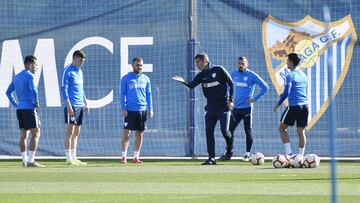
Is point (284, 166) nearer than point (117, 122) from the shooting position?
Yes

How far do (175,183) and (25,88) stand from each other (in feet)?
18.3

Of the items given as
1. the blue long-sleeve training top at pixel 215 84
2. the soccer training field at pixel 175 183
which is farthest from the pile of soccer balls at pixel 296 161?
the blue long-sleeve training top at pixel 215 84

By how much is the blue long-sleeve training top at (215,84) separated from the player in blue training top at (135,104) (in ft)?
4.07

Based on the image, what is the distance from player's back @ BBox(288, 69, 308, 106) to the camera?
→ 18.4 m

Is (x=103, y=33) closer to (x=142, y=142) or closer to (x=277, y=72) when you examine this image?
(x=142, y=142)

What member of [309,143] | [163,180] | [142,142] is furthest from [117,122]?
[163,180]

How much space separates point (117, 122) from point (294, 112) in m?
4.53

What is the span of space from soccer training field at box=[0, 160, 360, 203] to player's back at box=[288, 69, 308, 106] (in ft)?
4.32

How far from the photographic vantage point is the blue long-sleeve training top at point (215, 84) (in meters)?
18.6

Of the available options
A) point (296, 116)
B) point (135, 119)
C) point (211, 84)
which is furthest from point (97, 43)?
point (296, 116)

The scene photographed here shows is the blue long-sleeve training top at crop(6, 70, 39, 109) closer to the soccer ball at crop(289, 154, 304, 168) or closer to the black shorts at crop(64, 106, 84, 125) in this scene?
the black shorts at crop(64, 106, 84, 125)

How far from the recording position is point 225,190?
11.6 metres

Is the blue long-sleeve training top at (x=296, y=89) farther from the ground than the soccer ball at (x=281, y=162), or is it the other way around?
the blue long-sleeve training top at (x=296, y=89)

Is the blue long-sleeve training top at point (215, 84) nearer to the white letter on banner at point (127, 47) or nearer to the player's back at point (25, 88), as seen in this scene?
the white letter on banner at point (127, 47)
